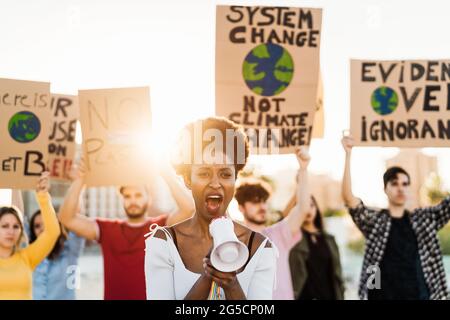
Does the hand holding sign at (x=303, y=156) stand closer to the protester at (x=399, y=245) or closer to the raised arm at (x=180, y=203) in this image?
the protester at (x=399, y=245)

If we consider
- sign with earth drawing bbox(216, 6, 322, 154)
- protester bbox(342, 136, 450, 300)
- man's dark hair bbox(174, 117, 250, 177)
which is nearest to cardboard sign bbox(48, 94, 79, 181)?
sign with earth drawing bbox(216, 6, 322, 154)

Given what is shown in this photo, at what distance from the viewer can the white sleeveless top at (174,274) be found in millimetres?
2512

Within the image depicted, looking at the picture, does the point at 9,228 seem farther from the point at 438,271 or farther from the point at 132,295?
the point at 438,271

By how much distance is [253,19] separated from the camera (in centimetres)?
541

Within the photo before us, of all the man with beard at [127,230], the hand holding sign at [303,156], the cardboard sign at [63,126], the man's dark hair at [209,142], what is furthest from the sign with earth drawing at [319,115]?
the man's dark hair at [209,142]

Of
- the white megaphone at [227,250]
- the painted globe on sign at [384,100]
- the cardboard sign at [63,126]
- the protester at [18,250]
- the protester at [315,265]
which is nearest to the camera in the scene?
the white megaphone at [227,250]

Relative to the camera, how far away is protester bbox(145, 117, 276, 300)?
251 centimetres

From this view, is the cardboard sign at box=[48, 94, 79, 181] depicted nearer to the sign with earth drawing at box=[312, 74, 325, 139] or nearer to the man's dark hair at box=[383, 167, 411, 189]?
the sign with earth drawing at box=[312, 74, 325, 139]

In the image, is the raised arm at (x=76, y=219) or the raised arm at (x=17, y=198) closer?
the raised arm at (x=76, y=219)

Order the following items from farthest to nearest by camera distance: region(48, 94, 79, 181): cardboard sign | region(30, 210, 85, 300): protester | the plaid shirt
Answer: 1. region(48, 94, 79, 181): cardboard sign
2. region(30, 210, 85, 300): protester
3. the plaid shirt

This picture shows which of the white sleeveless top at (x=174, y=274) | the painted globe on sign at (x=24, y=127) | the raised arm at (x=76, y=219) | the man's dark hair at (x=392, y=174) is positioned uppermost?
the painted globe on sign at (x=24, y=127)

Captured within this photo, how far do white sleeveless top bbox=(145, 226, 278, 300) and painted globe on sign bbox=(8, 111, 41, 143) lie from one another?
300 cm
